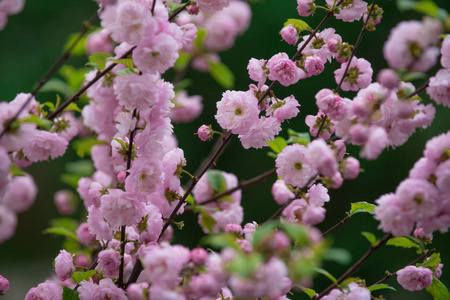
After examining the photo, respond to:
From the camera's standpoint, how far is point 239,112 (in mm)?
1082

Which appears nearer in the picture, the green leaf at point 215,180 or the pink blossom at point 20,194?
the green leaf at point 215,180

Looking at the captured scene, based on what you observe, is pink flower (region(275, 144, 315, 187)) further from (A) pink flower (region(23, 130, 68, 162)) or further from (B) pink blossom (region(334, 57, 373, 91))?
(A) pink flower (region(23, 130, 68, 162))

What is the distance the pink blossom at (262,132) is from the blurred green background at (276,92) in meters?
1.71

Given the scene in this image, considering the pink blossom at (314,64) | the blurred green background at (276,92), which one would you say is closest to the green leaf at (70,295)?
the pink blossom at (314,64)

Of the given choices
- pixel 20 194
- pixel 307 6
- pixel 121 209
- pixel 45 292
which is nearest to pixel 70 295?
pixel 45 292

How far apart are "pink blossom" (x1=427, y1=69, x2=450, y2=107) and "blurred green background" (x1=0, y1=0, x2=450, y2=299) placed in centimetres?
188

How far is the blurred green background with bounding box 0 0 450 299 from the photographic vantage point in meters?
2.93

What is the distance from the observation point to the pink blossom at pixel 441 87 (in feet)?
2.90

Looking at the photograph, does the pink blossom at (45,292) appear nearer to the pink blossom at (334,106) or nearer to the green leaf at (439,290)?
the pink blossom at (334,106)

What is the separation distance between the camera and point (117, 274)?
3.64ft

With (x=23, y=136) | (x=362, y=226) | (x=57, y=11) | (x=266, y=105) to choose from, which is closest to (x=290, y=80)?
(x=266, y=105)

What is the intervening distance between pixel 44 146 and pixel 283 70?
599mm

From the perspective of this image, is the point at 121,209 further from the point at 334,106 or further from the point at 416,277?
the point at 416,277

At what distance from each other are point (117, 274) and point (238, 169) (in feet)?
6.69
